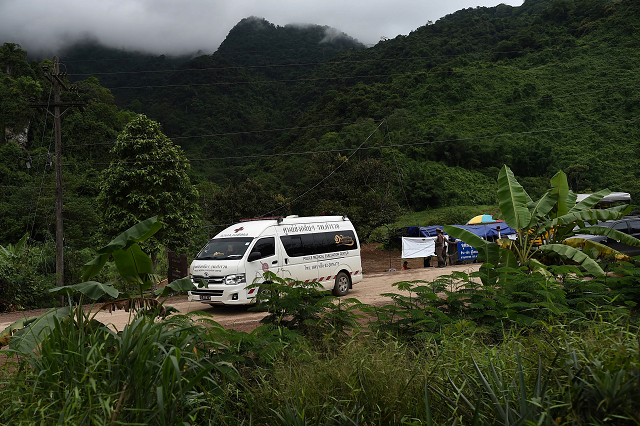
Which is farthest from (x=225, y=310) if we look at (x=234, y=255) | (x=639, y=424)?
(x=639, y=424)

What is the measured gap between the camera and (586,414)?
3.07 meters

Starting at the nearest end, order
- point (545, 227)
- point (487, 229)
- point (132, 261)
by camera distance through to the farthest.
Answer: point (132, 261) → point (545, 227) → point (487, 229)

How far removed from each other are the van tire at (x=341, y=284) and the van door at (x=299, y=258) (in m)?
1.01

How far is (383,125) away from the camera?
4625 cm

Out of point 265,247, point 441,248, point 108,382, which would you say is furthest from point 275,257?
point 441,248

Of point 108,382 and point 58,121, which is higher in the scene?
point 58,121

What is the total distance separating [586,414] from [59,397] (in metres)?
3.75

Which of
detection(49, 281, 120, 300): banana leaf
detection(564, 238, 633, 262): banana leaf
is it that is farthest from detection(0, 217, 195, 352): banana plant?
detection(564, 238, 633, 262): banana leaf

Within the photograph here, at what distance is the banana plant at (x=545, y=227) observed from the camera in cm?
1002

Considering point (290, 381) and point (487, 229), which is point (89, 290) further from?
point (487, 229)

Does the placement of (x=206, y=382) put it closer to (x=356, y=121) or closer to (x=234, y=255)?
(x=234, y=255)

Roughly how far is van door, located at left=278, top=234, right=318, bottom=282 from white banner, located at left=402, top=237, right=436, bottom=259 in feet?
27.1

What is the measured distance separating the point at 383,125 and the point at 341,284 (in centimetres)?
3430

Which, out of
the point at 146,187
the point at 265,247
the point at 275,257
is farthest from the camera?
the point at 146,187
